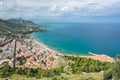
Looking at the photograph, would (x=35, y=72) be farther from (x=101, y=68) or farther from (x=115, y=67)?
(x=115, y=67)

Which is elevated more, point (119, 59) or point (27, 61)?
point (119, 59)

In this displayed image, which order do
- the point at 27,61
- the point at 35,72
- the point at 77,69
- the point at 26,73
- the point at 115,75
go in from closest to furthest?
the point at 115,75 → the point at 26,73 → the point at 35,72 → the point at 77,69 → the point at 27,61

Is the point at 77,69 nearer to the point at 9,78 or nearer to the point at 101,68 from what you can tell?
the point at 101,68

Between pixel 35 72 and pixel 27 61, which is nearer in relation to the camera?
pixel 35 72

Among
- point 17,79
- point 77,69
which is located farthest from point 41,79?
point 77,69

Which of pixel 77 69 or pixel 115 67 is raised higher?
pixel 115 67

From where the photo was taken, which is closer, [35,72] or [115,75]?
[115,75]

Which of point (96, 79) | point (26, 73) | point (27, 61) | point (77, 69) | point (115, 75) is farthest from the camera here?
point (27, 61)

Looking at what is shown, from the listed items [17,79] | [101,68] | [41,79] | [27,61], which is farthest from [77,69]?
[27,61]

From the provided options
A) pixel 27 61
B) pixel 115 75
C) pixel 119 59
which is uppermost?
pixel 119 59
